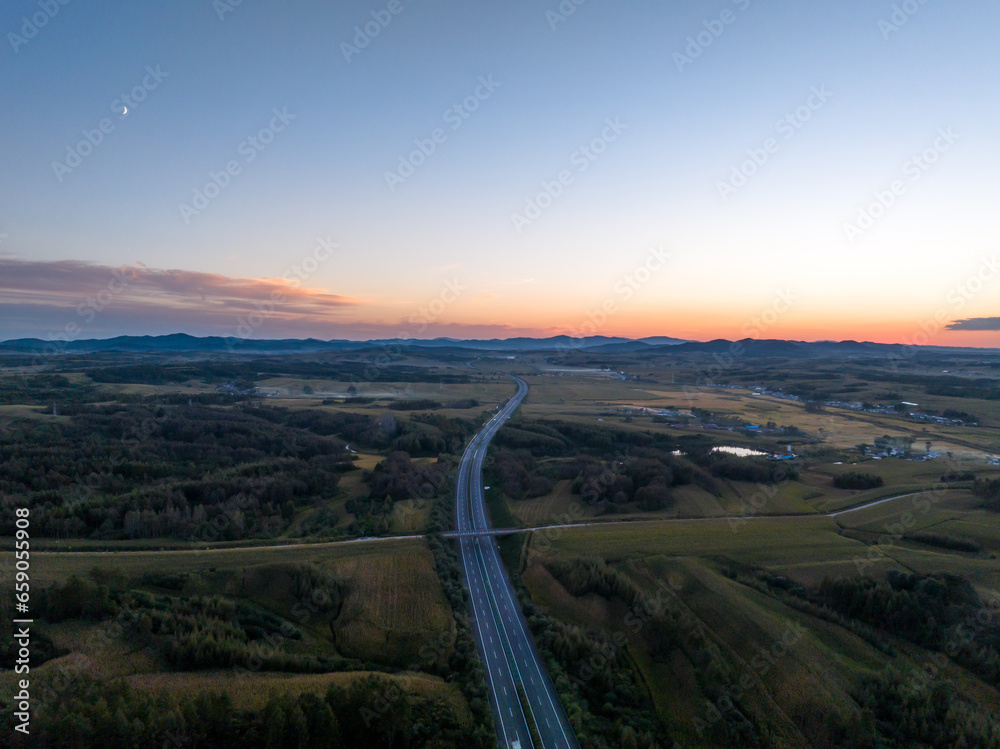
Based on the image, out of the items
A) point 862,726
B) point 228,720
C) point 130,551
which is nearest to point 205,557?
point 130,551

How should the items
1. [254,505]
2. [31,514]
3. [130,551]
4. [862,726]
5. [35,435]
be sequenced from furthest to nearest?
[35,435] → [254,505] → [31,514] → [130,551] → [862,726]

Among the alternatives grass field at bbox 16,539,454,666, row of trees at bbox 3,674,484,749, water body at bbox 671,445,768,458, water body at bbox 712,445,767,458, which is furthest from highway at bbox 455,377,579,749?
water body at bbox 712,445,767,458

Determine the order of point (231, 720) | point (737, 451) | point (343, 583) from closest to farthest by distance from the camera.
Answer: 1. point (231, 720)
2. point (343, 583)
3. point (737, 451)

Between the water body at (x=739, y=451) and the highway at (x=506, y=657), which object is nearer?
the highway at (x=506, y=657)

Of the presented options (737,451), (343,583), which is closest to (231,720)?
(343,583)

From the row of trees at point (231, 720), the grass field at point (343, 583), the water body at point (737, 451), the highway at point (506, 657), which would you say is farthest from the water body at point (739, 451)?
the row of trees at point (231, 720)

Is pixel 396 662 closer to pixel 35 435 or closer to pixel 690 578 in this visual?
pixel 690 578

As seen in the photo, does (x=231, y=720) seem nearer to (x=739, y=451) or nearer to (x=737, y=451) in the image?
(x=737, y=451)

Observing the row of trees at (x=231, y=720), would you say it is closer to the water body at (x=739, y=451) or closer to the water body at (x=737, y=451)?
the water body at (x=737, y=451)
